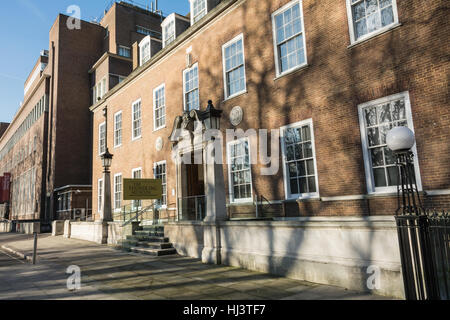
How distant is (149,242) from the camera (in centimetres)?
1248

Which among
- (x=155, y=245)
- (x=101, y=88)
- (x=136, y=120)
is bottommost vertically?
(x=155, y=245)

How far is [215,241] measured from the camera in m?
9.32

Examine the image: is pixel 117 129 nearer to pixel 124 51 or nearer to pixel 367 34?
pixel 124 51

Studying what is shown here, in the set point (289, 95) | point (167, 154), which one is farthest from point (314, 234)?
Result: point (167, 154)

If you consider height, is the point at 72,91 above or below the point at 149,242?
above

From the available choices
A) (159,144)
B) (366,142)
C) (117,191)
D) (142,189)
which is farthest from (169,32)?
(366,142)

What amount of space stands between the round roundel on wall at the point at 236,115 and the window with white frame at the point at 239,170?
2.34 ft

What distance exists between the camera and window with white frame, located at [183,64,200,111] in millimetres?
14969

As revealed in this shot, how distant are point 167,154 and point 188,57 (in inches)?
185

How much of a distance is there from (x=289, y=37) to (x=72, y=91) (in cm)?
2931

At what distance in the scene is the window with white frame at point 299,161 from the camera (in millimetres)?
10016

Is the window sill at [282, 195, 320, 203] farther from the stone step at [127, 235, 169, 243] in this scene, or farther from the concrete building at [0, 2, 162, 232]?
the concrete building at [0, 2, 162, 232]
